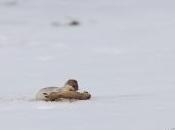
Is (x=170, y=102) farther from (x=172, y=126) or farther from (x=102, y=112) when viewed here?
(x=172, y=126)

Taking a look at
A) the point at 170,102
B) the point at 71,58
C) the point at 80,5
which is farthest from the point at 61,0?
the point at 170,102

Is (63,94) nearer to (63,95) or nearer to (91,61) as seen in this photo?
(63,95)

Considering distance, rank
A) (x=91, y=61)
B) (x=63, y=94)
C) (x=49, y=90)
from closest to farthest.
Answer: (x=63, y=94)
(x=49, y=90)
(x=91, y=61)

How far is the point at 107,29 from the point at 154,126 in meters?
8.51

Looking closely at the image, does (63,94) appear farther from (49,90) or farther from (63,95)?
(49,90)

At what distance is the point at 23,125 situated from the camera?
12.5ft

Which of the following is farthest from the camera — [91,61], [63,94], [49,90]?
[91,61]

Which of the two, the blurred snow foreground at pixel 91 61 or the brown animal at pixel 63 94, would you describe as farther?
the brown animal at pixel 63 94

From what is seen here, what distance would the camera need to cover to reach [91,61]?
827 centimetres

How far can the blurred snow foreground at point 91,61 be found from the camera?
4.03 metres

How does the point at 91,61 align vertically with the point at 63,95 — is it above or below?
above

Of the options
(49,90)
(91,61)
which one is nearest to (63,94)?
(49,90)

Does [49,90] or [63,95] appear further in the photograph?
[49,90]

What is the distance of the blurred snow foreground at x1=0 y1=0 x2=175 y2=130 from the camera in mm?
4027
